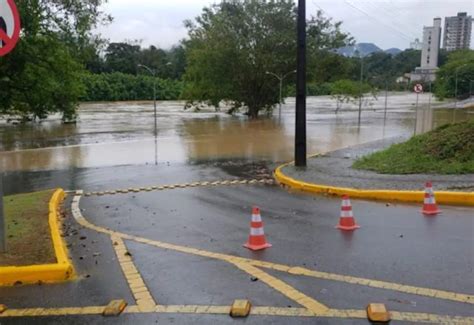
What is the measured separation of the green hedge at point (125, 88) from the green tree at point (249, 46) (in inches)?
1872

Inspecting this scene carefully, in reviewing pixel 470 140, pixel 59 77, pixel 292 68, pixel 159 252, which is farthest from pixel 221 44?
pixel 159 252

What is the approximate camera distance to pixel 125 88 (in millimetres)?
89750

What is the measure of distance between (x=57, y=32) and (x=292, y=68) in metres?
22.0

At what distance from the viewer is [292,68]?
40.8 m

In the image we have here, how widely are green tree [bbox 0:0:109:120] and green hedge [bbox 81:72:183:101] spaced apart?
2379 inches

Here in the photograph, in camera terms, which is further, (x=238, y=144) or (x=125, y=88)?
(x=125, y=88)

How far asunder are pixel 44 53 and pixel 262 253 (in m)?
19.5

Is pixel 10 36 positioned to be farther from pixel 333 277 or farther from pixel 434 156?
pixel 434 156

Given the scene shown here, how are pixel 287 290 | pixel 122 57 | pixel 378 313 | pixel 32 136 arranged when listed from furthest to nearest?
pixel 122 57 < pixel 32 136 < pixel 287 290 < pixel 378 313

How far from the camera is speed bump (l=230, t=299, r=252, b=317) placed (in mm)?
4262

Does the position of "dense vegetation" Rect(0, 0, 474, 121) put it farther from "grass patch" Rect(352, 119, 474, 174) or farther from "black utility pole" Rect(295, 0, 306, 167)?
"grass patch" Rect(352, 119, 474, 174)

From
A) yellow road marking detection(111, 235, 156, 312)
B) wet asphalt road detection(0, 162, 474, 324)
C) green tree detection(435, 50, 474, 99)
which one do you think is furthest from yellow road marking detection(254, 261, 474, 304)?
green tree detection(435, 50, 474, 99)

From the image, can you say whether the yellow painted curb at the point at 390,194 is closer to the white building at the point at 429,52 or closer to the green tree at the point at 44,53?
the green tree at the point at 44,53

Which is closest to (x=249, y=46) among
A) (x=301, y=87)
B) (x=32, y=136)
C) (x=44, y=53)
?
(x=32, y=136)
